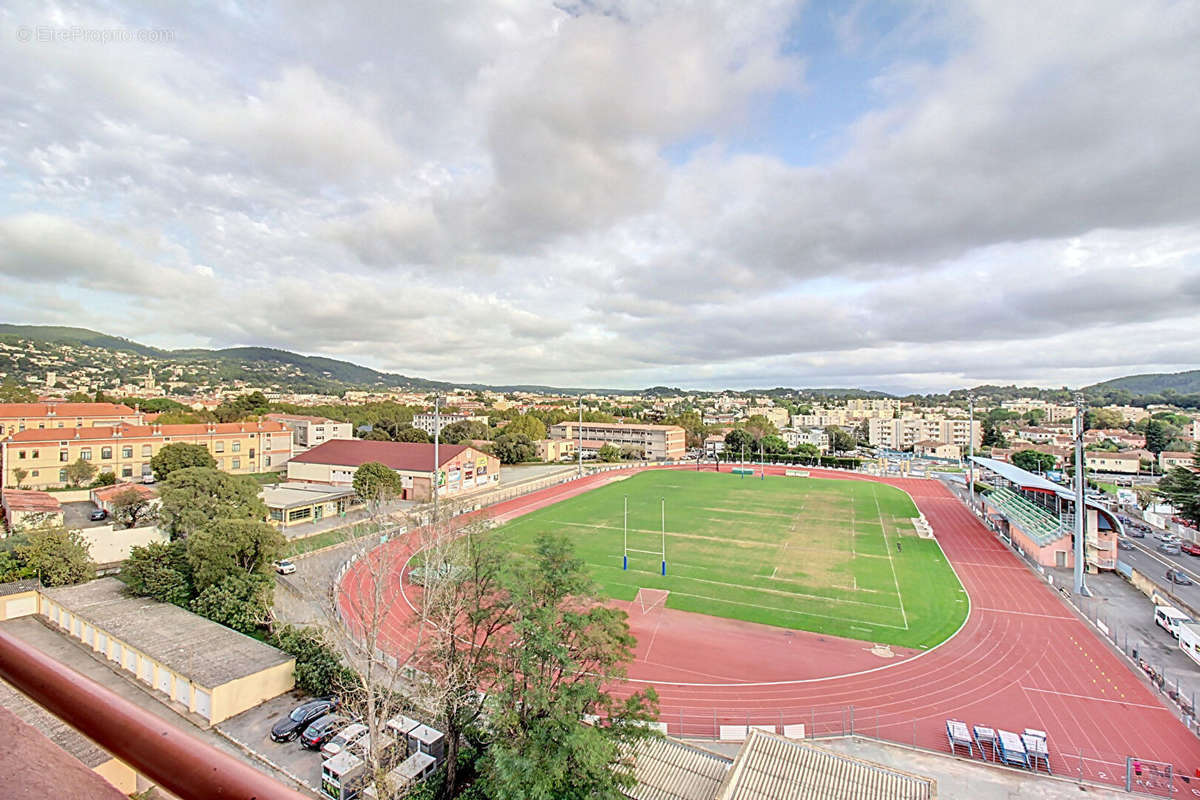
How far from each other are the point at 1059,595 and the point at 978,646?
8.29 meters

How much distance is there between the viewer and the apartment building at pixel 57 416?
43.0 metres

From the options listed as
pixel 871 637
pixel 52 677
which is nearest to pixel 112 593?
pixel 52 677

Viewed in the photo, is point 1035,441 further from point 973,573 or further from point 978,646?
point 978,646

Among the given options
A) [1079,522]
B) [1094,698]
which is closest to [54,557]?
[1094,698]

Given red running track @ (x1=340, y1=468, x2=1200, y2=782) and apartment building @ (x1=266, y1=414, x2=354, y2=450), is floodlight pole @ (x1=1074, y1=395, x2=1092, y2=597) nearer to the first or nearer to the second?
red running track @ (x1=340, y1=468, x2=1200, y2=782)

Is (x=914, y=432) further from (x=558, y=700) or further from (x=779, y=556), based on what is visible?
(x=558, y=700)

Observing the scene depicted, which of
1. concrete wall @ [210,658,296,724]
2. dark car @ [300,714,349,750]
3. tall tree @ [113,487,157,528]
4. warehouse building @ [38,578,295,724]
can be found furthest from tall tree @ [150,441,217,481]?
dark car @ [300,714,349,750]

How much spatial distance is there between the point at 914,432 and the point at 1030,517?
73.8 metres

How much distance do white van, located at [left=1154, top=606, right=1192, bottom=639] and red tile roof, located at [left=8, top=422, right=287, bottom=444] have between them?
193ft

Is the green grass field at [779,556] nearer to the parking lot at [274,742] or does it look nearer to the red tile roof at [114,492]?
the parking lot at [274,742]

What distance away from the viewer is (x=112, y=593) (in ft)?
66.8

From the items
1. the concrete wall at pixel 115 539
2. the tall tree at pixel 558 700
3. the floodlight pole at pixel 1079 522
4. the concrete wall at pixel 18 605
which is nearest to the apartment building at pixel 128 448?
the concrete wall at pixel 115 539

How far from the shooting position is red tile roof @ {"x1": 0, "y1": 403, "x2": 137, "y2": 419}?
144ft

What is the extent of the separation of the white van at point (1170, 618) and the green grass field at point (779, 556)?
20.5ft
